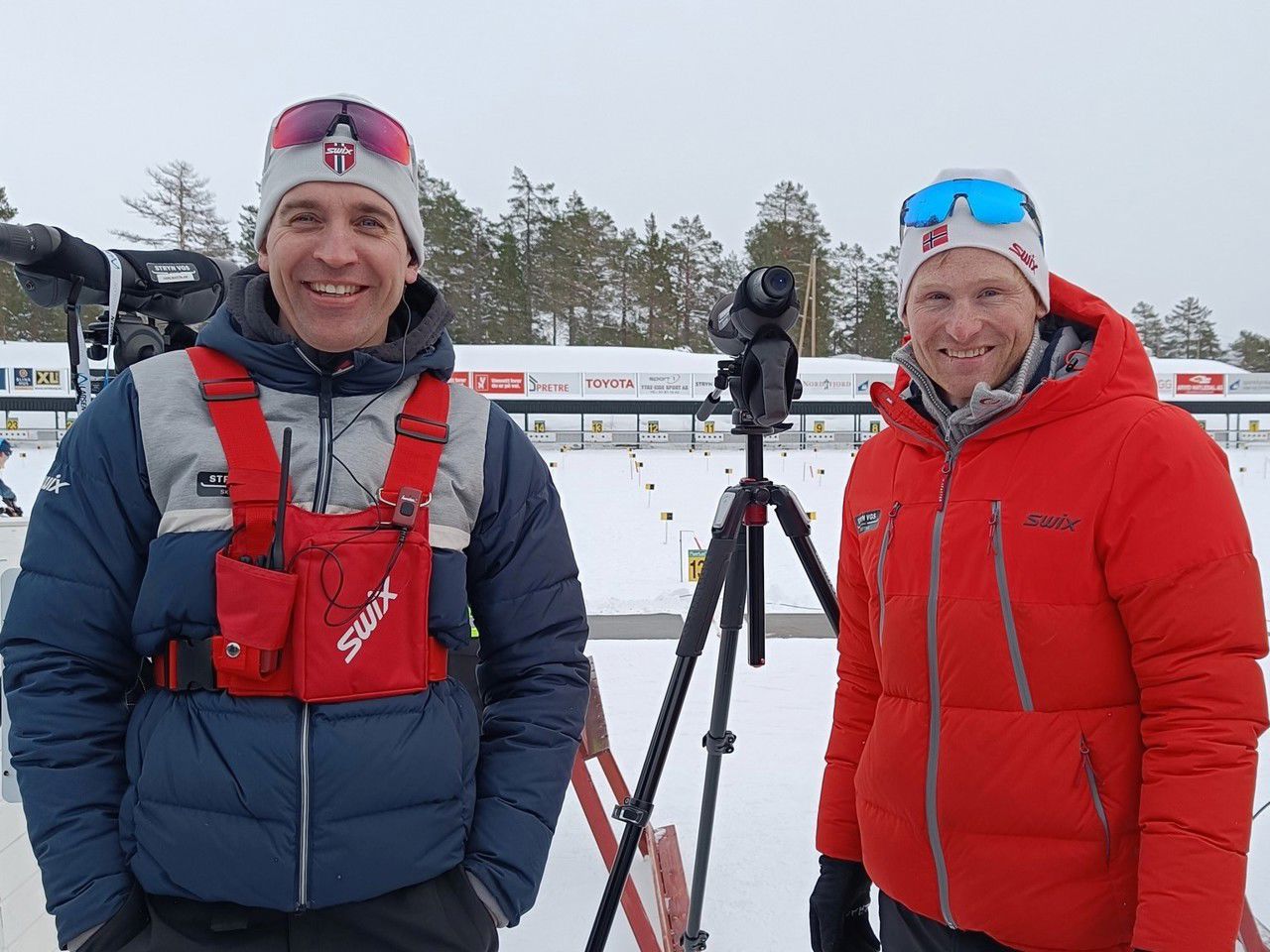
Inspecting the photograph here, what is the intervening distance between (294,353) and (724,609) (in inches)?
55.1

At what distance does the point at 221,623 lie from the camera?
1161mm

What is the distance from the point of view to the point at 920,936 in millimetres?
1518

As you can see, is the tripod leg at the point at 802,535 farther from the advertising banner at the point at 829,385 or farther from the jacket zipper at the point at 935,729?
the advertising banner at the point at 829,385

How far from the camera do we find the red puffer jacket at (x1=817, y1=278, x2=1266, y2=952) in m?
1.21

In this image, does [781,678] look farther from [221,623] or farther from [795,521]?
[221,623]

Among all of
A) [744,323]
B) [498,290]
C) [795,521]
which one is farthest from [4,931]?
[498,290]

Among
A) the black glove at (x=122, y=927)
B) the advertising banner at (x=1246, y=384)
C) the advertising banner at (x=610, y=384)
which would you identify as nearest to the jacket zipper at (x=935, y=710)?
the black glove at (x=122, y=927)

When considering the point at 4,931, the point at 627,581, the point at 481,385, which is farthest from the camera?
the point at 481,385

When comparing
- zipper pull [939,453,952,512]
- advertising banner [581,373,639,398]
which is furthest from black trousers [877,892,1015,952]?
advertising banner [581,373,639,398]

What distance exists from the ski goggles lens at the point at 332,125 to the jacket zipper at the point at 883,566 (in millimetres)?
1167

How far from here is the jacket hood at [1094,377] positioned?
1.40 m

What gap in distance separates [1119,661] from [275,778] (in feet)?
4.45

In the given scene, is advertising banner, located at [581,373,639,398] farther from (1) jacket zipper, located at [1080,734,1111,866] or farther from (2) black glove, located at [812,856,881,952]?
(1) jacket zipper, located at [1080,734,1111,866]

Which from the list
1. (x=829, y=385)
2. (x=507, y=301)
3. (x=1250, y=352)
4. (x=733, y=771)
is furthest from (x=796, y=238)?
(x=733, y=771)
